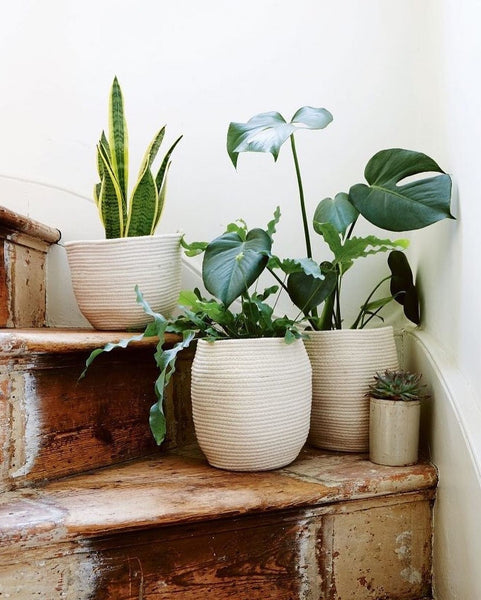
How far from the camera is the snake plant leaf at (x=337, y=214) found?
3.74 ft

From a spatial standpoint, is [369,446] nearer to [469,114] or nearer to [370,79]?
[469,114]

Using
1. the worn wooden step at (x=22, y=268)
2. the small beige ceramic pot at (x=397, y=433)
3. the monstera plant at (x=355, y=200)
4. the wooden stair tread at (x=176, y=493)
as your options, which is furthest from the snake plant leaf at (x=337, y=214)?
the worn wooden step at (x=22, y=268)

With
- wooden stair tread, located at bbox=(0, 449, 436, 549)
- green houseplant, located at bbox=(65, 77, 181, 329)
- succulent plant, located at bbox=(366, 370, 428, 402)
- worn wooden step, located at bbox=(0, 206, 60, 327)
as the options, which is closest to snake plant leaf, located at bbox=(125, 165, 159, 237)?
green houseplant, located at bbox=(65, 77, 181, 329)

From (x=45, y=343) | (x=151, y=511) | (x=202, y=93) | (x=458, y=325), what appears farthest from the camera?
(x=202, y=93)

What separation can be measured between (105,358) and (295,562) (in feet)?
1.66

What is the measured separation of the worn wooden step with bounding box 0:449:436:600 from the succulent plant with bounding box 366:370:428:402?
0.44 feet

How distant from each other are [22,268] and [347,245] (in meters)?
0.79

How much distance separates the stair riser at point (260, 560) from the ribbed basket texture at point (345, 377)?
0.20m

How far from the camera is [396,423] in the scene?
1.11 meters

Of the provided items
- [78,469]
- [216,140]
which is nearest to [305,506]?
[78,469]

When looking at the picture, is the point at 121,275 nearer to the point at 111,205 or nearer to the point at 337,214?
the point at 111,205

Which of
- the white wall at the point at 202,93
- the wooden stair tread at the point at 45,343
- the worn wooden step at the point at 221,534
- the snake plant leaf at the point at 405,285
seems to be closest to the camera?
the worn wooden step at the point at 221,534

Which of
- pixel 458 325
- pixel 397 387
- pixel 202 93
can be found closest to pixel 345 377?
pixel 397 387

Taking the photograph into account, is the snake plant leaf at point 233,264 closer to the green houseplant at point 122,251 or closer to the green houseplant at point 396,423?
the green houseplant at point 122,251
